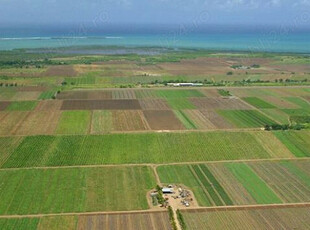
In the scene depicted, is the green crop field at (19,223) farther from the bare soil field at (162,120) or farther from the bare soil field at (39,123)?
the bare soil field at (162,120)

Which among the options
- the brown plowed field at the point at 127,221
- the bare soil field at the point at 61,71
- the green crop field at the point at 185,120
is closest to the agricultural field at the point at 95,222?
the brown plowed field at the point at 127,221

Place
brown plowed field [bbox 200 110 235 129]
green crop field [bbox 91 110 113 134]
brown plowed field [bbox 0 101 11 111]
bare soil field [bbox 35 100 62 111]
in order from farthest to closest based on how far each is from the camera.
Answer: bare soil field [bbox 35 100 62 111], brown plowed field [bbox 0 101 11 111], brown plowed field [bbox 200 110 235 129], green crop field [bbox 91 110 113 134]

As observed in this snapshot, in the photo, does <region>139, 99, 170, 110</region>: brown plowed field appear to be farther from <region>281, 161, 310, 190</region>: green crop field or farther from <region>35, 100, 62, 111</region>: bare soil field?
<region>281, 161, 310, 190</region>: green crop field

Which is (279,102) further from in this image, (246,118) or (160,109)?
(160,109)

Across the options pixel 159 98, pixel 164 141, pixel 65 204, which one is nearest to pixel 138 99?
pixel 159 98

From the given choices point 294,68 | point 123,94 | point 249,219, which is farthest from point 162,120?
point 294,68

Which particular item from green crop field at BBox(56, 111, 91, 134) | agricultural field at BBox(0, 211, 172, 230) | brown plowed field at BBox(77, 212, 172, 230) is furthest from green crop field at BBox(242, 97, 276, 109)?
agricultural field at BBox(0, 211, 172, 230)
